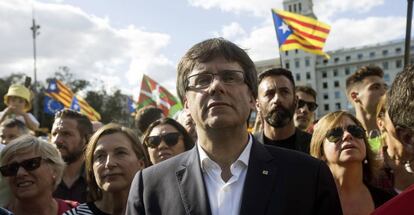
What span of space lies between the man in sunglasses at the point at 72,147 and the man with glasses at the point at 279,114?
190cm

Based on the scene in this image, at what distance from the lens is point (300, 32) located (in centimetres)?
985

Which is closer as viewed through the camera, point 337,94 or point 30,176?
point 30,176

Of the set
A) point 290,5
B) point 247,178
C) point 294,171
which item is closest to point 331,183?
point 294,171

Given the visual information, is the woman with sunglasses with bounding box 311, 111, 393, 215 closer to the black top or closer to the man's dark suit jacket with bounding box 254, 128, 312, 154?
the black top

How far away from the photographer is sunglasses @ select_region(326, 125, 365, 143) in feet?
11.6

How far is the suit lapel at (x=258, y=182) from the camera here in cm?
219

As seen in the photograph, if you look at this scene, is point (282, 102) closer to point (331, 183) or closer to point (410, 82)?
point (331, 183)

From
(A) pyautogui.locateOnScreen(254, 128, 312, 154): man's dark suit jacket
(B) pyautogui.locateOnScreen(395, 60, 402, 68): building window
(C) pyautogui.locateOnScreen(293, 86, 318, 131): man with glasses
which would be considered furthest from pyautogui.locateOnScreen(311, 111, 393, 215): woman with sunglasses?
(B) pyautogui.locateOnScreen(395, 60, 402, 68): building window

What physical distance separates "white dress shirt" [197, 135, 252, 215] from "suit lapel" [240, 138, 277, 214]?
0.15ft

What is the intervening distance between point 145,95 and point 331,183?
10.5 metres

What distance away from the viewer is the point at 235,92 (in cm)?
238

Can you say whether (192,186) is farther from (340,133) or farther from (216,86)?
(340,133)

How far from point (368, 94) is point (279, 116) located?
1465 millimetres

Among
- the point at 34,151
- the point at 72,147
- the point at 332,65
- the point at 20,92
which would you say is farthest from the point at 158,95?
the point at 332,65
